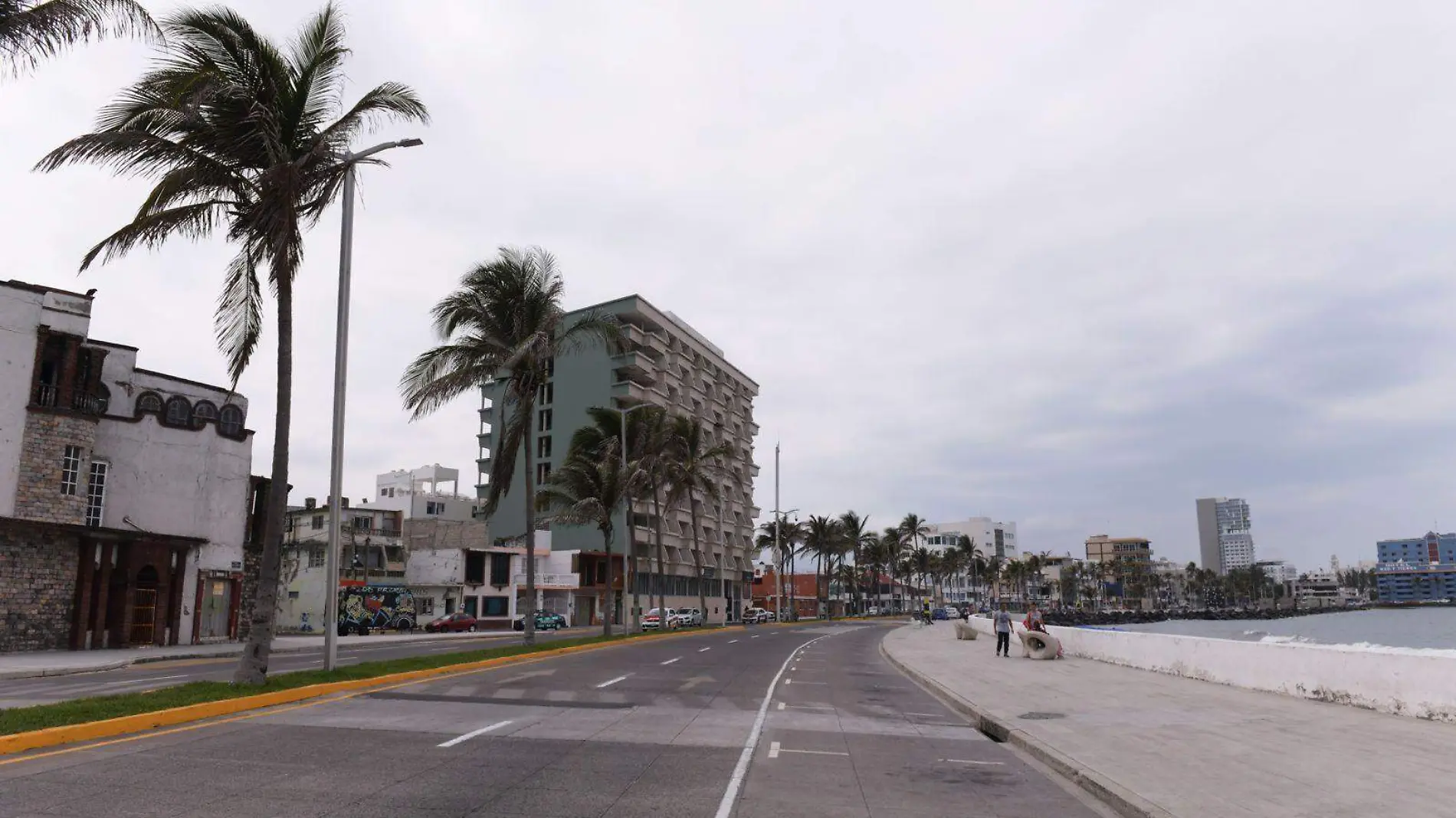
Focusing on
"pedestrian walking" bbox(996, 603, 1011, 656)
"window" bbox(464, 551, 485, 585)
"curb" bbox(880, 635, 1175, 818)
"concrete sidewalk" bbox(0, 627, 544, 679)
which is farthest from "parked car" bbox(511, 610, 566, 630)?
"curb" bbox(880, 635, 1175, 818)

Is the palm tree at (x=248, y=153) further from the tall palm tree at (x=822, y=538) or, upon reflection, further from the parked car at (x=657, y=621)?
the tall palm tree at (x=822, y=538)

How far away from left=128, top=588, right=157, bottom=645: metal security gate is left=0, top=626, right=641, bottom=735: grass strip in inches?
790

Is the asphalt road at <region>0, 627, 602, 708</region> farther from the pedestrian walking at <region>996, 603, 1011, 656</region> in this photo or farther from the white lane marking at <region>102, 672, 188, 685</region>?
the pedestrian walking at <region>996, 603, 1011, 656</region>

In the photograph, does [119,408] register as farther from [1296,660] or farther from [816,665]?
[1296,660]

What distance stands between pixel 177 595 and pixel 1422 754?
133ft

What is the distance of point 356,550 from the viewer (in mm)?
66688

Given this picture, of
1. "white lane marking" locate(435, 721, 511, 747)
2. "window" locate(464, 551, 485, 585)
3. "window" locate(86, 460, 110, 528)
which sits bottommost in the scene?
"white lane marking" locate(435, 721, 511, 747)

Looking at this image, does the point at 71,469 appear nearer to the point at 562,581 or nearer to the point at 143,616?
the point at 143,616

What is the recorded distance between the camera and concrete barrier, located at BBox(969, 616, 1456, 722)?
1391cm

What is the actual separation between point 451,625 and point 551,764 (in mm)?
53340

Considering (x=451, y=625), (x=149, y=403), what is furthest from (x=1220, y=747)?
(x=451, y=625)

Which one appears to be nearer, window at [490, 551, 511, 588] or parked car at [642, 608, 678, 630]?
parked car at [642, 608, 678, 630]

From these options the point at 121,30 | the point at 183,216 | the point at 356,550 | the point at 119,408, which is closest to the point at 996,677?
the point at 183,216

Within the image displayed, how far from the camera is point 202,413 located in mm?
40031
